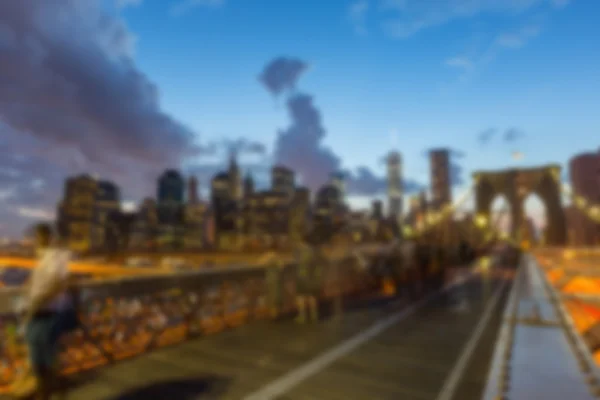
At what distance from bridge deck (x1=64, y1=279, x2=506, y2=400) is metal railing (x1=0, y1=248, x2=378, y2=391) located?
17.9 inches

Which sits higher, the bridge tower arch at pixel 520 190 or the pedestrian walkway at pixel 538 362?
the bridge tower arch at pixel 520 190

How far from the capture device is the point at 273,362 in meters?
5.07

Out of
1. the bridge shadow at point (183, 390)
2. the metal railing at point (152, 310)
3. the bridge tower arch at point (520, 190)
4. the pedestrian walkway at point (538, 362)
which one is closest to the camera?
the pedestrian walkway at point (538, 362)

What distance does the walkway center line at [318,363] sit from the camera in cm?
404

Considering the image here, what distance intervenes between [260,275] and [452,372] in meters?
4.77

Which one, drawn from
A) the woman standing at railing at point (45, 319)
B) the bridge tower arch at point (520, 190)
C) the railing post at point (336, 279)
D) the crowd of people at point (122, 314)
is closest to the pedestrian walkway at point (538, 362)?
the crowd of people at point (122, 314)

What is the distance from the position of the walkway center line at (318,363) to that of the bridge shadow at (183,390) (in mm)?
450

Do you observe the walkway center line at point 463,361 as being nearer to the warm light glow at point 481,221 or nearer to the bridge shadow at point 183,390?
the bridge shadow at point 183,390

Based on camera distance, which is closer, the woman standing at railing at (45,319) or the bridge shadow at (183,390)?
the woman standing at railing at (45,319)

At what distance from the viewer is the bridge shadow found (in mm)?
3934

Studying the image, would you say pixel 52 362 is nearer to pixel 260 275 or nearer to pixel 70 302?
pixel 70 302

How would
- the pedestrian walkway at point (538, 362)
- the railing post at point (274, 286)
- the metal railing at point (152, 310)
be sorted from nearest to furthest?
the pedestrian walkway at point (538, 362)
the metal railing at point (152, 310)
the railing post at point (274, 286)

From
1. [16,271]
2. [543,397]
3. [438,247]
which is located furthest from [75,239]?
[543,397]

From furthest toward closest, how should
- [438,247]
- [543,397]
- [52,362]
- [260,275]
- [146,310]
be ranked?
[438,247] → [260,275] → [146,310] → [543,397] → [52,362]
